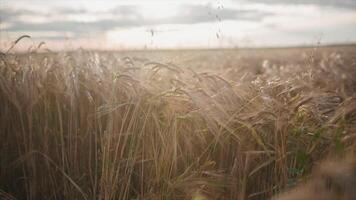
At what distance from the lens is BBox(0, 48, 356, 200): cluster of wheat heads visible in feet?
9.50

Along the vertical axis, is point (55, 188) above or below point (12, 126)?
below

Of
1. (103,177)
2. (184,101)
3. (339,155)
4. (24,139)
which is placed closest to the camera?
(339,155)

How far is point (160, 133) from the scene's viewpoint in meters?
2.99

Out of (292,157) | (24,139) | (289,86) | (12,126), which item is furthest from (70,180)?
(289,86)

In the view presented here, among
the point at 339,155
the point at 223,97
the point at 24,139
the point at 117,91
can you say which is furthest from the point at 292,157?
the point at 24,139

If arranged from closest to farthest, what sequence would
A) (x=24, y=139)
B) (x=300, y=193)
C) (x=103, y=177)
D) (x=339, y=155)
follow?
(x=300, y=193), (x=339, y=155), (x=103, y=177), (x=24, y=139)

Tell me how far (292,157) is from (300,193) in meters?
1.13

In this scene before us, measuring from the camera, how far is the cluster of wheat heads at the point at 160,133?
2896 millimetres

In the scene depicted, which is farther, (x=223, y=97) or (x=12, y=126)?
(x=12, y=126)

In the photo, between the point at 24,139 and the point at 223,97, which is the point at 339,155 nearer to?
the point at 223,97

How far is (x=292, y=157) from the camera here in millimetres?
2959

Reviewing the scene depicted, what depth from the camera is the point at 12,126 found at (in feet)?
11.7

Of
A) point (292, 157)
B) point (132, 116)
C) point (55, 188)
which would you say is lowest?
point (55, 188)

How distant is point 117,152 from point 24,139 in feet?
2.38
